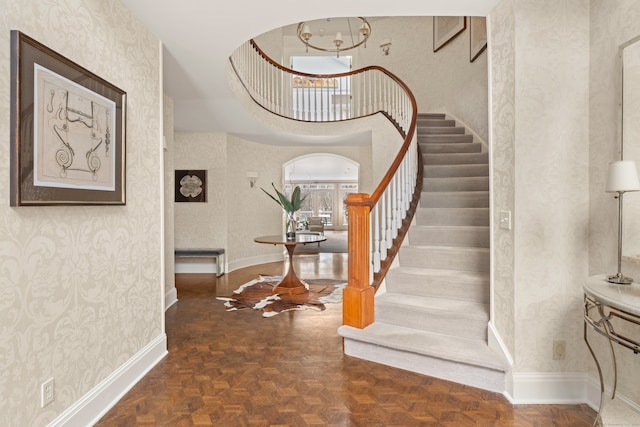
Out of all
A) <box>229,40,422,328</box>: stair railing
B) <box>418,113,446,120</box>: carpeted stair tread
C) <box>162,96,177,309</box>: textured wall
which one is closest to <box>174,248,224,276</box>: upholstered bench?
<box>162,96,177,309</box>: textured wall

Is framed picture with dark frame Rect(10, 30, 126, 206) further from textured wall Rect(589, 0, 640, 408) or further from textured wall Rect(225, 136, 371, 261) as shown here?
textured wall Rect(225, 136, 371, 261)

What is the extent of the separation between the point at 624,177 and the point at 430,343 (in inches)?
64.3

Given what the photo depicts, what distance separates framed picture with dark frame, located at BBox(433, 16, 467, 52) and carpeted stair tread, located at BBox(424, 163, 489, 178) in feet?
10.6

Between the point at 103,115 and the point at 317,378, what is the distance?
2.22m

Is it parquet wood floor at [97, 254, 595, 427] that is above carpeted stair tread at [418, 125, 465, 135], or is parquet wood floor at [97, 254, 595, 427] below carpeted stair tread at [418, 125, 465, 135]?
below

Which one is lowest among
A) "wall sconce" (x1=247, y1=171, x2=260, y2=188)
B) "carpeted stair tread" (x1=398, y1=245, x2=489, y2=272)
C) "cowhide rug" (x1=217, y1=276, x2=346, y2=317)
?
"cowhide rug" (x1=217, y1=276, x2=346, y2=317)

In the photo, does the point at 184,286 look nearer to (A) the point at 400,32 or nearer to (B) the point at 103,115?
(B) the point at 103,115

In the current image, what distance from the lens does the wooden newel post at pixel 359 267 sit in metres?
3.08

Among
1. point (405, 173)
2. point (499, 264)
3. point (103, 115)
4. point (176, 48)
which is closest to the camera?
point (103, 115)

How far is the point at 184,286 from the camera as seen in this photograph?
559 cm

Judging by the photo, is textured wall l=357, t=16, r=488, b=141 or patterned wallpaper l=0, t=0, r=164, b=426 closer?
patterned wallpaper l=0, t=0, r=164, b=426

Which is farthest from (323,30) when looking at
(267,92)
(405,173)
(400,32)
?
(405,173)

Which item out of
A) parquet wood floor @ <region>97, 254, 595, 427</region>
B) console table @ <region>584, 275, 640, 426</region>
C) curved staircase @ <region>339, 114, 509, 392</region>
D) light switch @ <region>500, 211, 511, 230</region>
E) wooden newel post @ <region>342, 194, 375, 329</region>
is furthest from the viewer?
wooden newel post @ <region>342, 194, 375, 329</region>

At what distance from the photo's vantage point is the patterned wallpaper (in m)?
1.59
